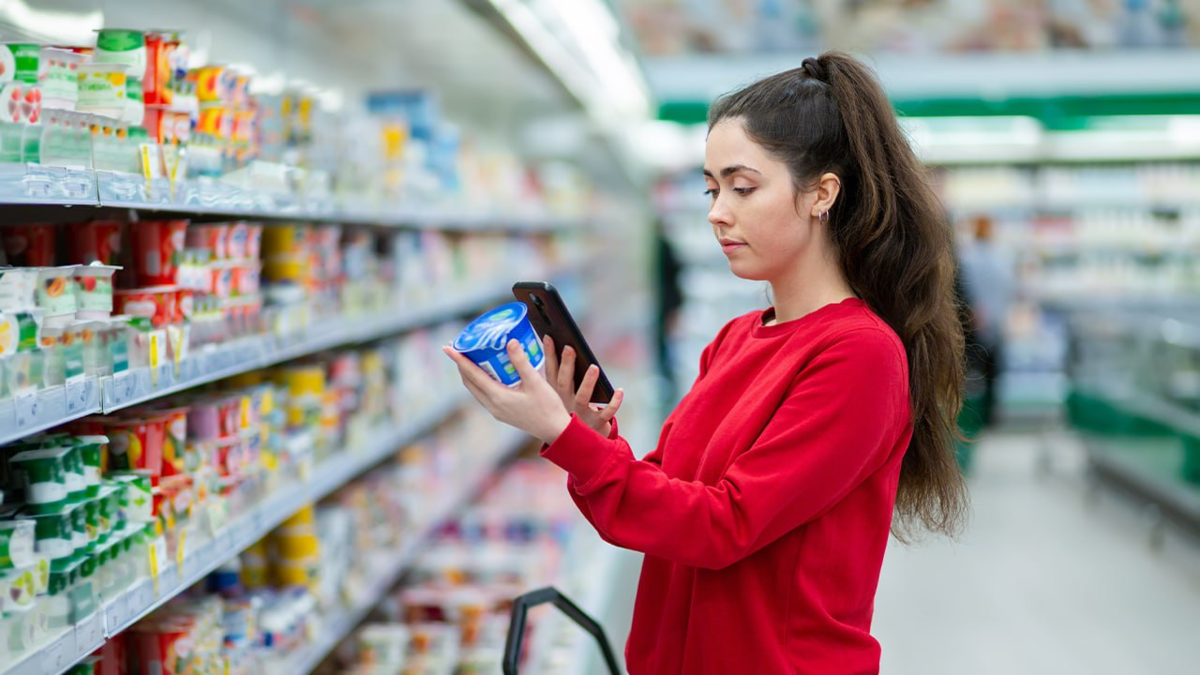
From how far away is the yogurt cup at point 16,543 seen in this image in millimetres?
1455

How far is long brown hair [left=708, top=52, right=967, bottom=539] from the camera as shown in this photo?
1620 millimetres

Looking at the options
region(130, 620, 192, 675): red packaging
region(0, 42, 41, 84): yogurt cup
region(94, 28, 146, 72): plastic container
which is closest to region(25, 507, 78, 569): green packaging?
region(130, 620, 192, 675): red packaging

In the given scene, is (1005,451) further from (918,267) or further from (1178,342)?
(918,267)

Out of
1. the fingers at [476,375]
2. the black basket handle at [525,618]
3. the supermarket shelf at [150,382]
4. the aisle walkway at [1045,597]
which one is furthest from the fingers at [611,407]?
the aisle walkway at [1045,597]

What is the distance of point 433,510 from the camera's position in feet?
13.0

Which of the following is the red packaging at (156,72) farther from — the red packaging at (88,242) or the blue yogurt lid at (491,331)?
the blue yogurt lid at (491,331)

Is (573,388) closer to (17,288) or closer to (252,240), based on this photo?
(17,288)

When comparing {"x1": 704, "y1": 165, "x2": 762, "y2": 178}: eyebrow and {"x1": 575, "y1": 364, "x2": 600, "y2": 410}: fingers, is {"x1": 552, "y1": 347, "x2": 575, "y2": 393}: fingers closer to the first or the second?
{"x1": 575, "y1": 364, "x2": 600, "y2": 410}: fingers

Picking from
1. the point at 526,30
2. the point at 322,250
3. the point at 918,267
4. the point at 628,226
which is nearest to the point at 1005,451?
the point at 628,226

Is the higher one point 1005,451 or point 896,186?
point 896,186

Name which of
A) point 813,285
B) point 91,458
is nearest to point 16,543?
point 91,458

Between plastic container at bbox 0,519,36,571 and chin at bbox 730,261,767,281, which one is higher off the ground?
chin at bbox 730,261,767,281

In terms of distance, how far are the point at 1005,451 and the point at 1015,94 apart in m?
3.26

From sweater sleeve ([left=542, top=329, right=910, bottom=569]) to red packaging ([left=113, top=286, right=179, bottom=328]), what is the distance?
0.81 meters
